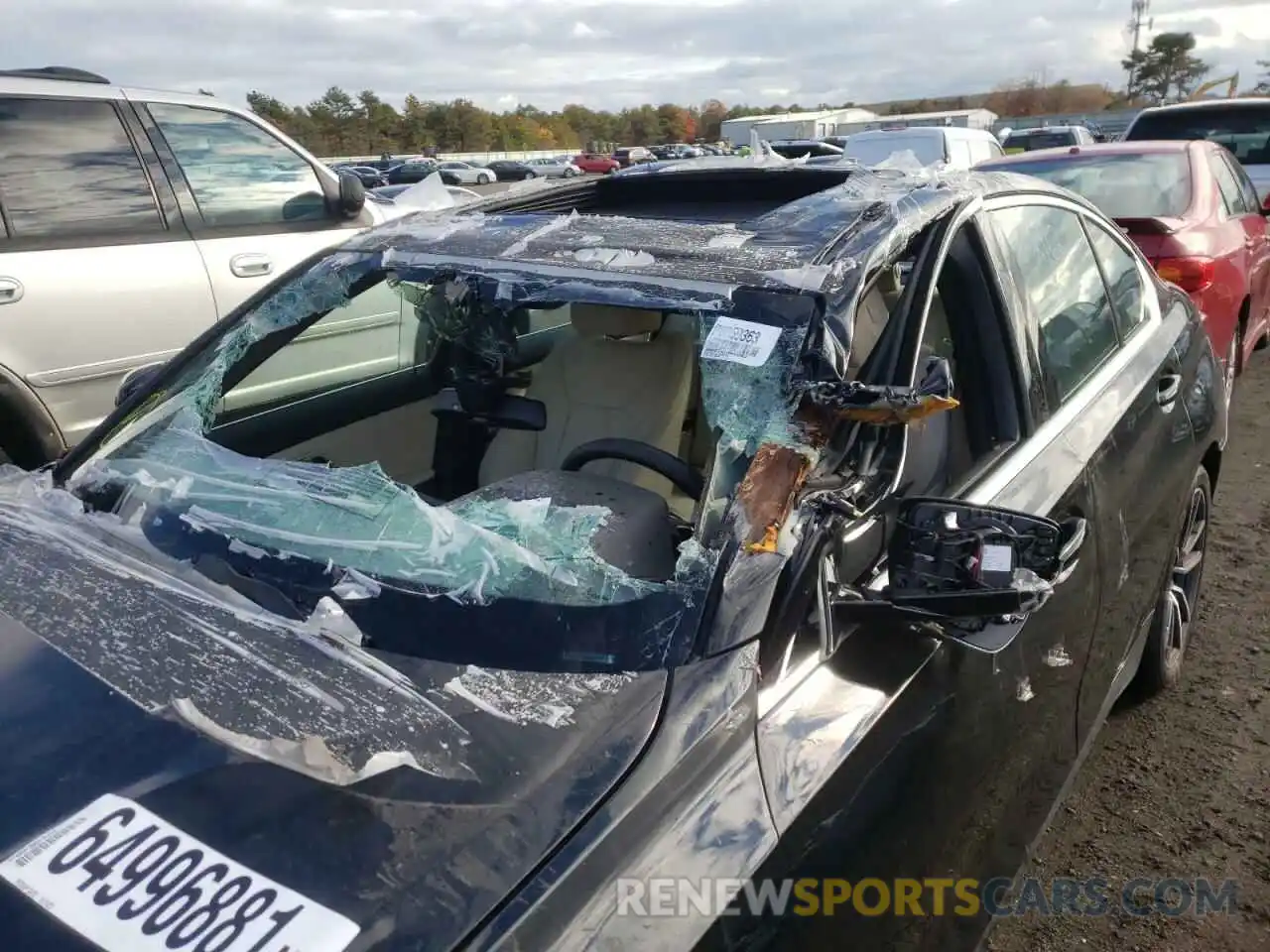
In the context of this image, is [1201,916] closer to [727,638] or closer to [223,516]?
[727,638]

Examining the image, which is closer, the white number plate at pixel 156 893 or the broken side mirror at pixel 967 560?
the white number plate at pixel 156 893

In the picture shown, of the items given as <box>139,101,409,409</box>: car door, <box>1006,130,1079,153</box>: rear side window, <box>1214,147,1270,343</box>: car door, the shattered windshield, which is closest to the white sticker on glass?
the shattered windshield

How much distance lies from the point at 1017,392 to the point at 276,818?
1628 millimetres

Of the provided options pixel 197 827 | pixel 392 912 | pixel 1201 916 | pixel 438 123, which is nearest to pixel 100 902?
pixel 197 827

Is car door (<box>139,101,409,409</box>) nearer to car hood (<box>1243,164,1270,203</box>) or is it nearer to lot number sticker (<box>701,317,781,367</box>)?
lot number sticker (<box>701,317,781,367</box>)

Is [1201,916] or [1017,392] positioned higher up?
[1017,392]

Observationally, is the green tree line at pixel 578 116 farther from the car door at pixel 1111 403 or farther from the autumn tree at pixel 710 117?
the car door at pixel 1111 403

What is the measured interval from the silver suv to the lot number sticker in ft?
9.43

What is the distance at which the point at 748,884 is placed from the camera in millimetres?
1167

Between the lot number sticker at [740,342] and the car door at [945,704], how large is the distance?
1.03 ft

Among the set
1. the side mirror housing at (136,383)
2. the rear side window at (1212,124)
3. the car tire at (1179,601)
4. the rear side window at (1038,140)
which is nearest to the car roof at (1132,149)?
the car tire at (1179,601)

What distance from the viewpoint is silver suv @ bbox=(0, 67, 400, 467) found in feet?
12.4

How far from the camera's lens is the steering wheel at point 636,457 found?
2098mm

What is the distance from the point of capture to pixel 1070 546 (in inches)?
61.9
